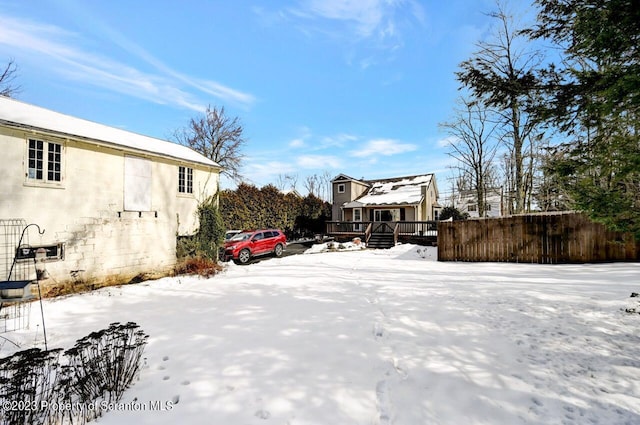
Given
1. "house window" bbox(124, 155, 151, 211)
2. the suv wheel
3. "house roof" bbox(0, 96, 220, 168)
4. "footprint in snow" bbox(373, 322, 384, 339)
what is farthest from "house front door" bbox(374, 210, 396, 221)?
"footprint in snow" bbox(373, 322, 384, 339)

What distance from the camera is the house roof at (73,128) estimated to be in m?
7.44

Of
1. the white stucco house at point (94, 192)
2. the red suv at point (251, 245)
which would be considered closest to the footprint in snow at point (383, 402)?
the white stucco house at point (94, 192)

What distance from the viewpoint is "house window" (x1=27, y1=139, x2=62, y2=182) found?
7.48m

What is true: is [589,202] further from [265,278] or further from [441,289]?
[265,278]

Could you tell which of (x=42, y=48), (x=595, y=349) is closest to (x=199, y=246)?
(x=42, y=48)

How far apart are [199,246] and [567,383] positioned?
1249cm

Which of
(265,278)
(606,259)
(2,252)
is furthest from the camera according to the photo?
(606,259)

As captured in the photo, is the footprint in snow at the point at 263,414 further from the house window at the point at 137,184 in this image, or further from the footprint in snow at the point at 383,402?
the house window at the point at 137,184

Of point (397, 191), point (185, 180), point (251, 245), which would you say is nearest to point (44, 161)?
point (185, 180)

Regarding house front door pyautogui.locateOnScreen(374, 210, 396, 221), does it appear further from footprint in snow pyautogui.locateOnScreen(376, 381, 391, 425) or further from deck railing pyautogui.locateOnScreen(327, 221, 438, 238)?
footprint in snow pyautogui.locateOnScreen(376, 381, 391, 425)

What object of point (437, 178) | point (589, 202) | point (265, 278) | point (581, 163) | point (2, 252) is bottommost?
point (265, 278)

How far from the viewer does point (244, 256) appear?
46.0 feet

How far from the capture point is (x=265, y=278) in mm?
8578

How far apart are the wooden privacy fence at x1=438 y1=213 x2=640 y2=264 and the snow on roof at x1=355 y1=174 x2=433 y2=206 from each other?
37.3 ft
